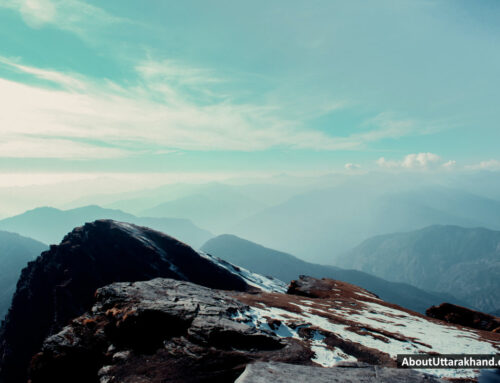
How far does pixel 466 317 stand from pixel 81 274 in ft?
365

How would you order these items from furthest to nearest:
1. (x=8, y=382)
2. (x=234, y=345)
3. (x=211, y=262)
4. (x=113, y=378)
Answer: (x=211, y=262), (x=8, y=382), (x=234, y=345), (x=113, y=378)

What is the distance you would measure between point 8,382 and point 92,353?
80244 millimetres

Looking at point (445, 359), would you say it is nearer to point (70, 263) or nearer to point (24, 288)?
point (70, 263)

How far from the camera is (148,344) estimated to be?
1811cm

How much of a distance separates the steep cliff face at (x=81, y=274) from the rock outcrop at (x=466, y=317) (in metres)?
72.8

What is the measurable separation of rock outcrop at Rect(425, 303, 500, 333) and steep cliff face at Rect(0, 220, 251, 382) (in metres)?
72.8

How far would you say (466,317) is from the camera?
2149 inches

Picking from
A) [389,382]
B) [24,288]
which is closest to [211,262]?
[24,288]

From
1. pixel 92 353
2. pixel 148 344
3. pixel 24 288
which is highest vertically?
pixel 148 344

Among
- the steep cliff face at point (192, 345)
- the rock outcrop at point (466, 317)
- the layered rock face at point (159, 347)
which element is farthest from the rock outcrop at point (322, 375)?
the rock outcrop at point (466, 317)

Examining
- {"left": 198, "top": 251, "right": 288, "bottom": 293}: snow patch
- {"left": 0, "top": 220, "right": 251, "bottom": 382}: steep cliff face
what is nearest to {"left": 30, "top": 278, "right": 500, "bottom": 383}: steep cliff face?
{"left": 0, "top": 220, "right": 251, "bottom": 382}: steep cliff face

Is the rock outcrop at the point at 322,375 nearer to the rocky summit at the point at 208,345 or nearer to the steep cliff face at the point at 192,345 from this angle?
the rocky summit at the point at 208,345

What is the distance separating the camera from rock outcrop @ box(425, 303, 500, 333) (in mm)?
51531

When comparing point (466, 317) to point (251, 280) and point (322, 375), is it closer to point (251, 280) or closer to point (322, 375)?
point (322, 375)
